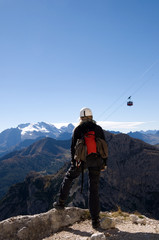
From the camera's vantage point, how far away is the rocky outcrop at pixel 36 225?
6.31 m

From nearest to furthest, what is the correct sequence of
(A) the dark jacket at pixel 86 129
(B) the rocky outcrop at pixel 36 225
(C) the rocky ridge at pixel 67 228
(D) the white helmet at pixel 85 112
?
1. (C) the rocky ridge at pixel 67 228
2. (B) the rocky outcrop at pixel 36 225
3. (A) the dark jacket at pixel 86 129
4. (D) the white helmet at pixel 85 112

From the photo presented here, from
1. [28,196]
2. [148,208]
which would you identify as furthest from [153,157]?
[28,196]

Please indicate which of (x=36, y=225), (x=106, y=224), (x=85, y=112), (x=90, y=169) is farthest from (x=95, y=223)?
(x=85, y=112)

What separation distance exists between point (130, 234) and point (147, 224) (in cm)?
193

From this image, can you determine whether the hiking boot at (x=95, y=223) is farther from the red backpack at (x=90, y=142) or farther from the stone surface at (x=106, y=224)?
the red backpack at (x=90, y=142)

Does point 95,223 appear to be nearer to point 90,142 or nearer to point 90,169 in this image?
point 90,169

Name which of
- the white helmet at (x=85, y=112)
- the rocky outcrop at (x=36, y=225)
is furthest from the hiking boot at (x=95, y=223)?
the white helmet at (x=85, y=112)

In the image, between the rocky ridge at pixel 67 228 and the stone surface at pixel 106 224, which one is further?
the stone surface at pixel 106 224

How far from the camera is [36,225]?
671cm

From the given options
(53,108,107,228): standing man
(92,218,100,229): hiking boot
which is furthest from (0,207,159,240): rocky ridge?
(53,108,107,228): standing man

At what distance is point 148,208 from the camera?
64750 mm

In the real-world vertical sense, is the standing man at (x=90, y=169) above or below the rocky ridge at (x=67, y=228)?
above

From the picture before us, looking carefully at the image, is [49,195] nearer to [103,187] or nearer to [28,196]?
[28,196]

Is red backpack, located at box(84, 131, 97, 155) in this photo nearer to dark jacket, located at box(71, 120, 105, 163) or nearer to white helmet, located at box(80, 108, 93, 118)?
dark jacket, located at box(71, 120, 105, 163)
